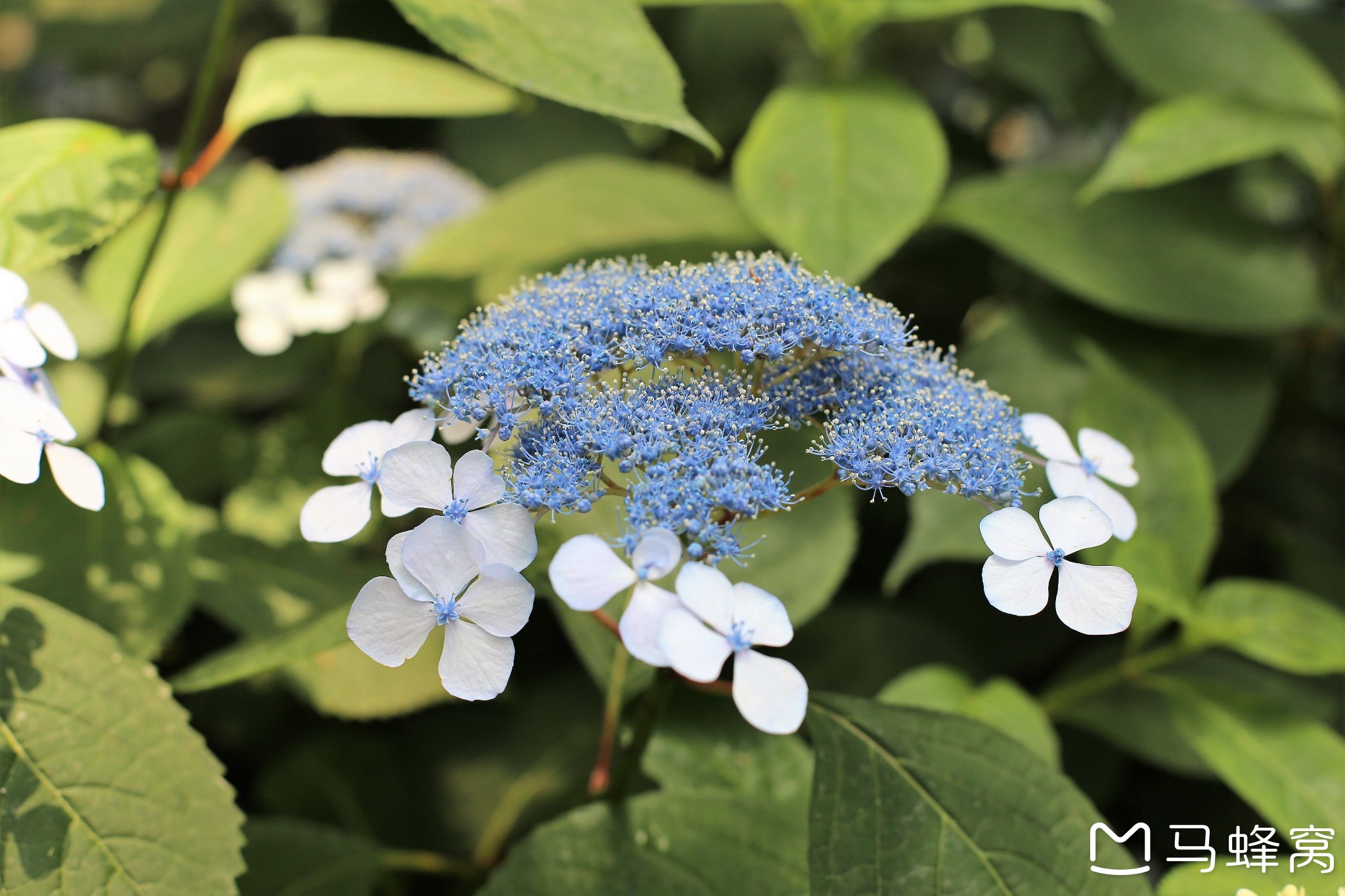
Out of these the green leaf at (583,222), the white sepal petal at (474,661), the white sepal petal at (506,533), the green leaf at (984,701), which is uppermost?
the white sepal petal at (506,533)

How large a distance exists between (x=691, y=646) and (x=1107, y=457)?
0.47 meters

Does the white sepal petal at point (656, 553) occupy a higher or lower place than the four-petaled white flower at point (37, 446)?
higher

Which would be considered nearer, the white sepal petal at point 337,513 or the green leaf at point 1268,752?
the white sepal petal at point 337,513

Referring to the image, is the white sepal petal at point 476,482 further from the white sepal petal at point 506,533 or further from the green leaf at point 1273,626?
the green leaf at point 1273,626

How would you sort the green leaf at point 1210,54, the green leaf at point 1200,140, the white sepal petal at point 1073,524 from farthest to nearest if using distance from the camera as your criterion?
the green leaf at point 1210,54 → the green leaf at point 1200,140 → the white sepal petal at point 1073,524

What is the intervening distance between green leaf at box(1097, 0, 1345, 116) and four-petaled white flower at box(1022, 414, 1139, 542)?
0.88 meters

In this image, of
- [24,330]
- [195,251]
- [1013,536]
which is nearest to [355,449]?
[24,330]

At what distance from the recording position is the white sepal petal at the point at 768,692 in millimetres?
598

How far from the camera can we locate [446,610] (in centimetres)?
65

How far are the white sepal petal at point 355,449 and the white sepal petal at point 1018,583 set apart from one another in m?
0.46

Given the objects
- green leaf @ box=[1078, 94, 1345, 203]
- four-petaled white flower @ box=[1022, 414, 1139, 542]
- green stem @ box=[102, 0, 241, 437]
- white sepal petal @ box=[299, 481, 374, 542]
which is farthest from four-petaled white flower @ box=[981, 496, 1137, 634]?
green stem @ box=[102, 0, 241, 437]

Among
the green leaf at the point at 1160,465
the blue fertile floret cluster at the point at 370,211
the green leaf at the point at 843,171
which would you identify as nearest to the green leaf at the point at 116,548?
the blue fertile floret cluster at the point at 370,211

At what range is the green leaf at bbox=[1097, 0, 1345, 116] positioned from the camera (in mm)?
1503

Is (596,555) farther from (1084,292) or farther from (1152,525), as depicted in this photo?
(1084,292)
